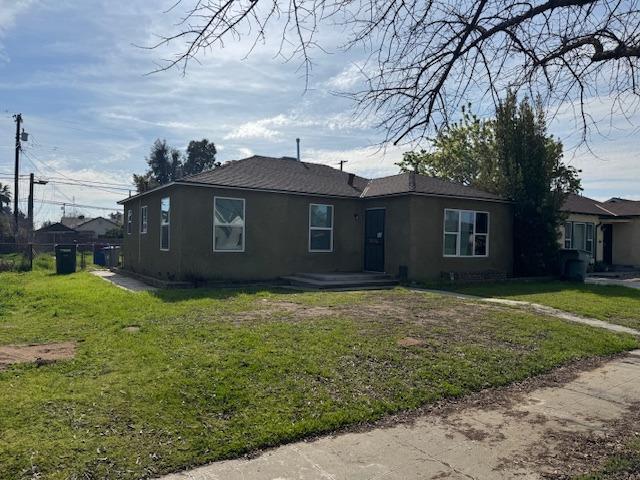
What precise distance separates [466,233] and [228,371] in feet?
41.5

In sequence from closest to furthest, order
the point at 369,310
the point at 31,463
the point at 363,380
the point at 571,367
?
the point at 31,463, the point at 363,380, the point at 571,367, the point at 369,310

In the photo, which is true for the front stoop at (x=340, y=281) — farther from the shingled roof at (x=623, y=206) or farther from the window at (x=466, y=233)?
the shingled roof at (x=623, y=206)

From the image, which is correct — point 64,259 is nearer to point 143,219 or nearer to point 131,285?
point 143,219

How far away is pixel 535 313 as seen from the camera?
31.3 ft

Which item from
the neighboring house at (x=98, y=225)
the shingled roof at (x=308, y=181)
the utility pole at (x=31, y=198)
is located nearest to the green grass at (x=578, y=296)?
the shingled roof at (x=308, y=181)

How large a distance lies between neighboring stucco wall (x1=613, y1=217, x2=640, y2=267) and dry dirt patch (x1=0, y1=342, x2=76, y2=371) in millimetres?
26300

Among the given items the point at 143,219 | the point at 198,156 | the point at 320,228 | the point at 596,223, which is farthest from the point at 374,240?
the point at 198,156

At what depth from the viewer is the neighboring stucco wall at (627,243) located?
967 inches

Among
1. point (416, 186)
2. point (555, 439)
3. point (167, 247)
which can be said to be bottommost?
point (555, 439)

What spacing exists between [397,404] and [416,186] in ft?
37.1

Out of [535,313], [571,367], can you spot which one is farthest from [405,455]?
[535,313]

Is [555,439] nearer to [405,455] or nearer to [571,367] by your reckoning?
[405,455]

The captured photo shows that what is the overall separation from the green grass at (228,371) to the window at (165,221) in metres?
4.67

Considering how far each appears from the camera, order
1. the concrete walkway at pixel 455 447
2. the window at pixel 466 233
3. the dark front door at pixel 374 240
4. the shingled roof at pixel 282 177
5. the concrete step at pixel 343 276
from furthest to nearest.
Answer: the dark front door at pixel 374 240
the window at pixel 466 233
the shingled roof at pixel 282 177
the concrete step at pixel 343 276
the concrete walkway at pixel 455 447
